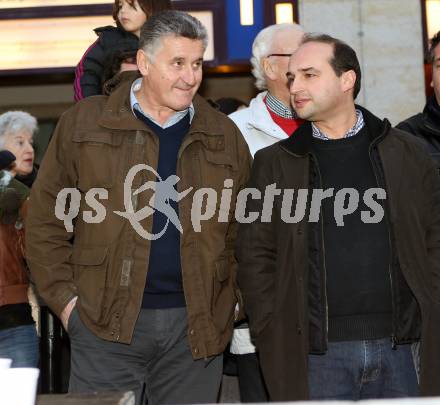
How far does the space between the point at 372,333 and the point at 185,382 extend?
90 cm

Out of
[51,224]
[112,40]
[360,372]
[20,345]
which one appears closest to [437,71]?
[112,40]

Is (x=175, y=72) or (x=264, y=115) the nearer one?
(x=175, y=72)

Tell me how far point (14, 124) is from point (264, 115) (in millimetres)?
1823

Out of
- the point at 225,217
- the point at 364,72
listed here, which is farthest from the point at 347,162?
the point at 364,72

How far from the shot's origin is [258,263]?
4.27 meters

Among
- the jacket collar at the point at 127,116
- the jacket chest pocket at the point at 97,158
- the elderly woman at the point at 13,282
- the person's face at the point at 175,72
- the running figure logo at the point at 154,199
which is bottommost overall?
the elderly woman at the point at 13,282

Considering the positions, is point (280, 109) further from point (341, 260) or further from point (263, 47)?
point (341, 260)

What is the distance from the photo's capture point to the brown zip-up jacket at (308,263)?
4.12 metres

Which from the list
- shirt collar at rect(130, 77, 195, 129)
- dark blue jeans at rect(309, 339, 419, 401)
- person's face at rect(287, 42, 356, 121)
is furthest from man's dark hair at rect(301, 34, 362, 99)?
dark blue jeans at rect(309, 339, 419, 401)

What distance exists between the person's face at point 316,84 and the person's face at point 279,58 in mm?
987

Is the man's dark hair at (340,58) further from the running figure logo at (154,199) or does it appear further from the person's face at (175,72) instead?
the running figure logo at (154,199)

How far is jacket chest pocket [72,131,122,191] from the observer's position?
4320mm

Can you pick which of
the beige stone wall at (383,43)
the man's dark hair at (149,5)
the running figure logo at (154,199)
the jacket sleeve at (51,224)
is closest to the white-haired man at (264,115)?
the man's dark hair at (149,5)

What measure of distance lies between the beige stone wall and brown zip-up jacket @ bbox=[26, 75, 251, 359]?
Answer: 4493 mm
